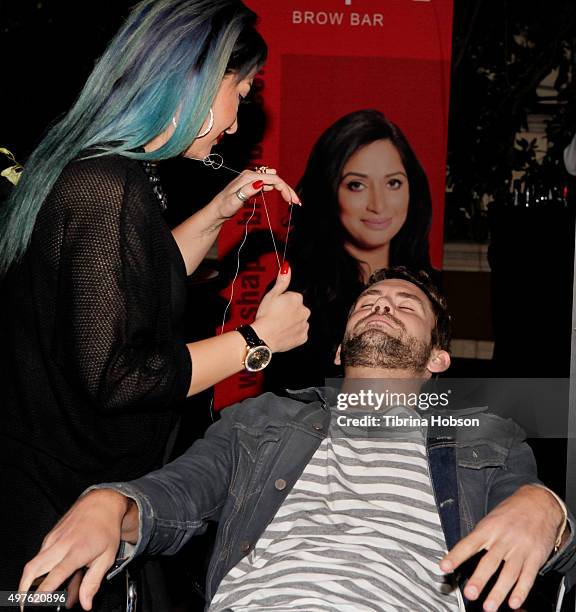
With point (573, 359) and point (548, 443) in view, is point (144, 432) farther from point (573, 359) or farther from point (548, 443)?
point (548, 443)

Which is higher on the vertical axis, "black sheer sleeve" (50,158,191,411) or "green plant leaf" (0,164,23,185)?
"green plant leaf" (0,164,23,185)

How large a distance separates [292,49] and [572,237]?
1.86 m

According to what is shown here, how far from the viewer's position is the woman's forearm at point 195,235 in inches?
90.0

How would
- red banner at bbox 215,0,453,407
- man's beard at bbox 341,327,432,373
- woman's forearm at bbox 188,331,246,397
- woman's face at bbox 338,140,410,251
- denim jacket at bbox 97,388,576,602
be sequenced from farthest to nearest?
woman's face at bbox 338,140,410,251, red banner at bbox 215,0,453,407, man's beard at bbox 341,327,432,373, denim jacket at bbox 97,388,576,602, woman's forearm at bbox 188,331,246,397

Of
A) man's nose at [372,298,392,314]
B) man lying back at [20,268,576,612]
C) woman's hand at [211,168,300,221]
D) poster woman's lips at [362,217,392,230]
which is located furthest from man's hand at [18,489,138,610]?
poster woman's lips at [362,217,392,230]

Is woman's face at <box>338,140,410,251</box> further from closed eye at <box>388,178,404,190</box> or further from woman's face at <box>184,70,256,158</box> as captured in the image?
woman's face at <box>184,70,256,158</box>

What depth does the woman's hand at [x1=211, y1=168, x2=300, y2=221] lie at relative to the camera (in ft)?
6.98

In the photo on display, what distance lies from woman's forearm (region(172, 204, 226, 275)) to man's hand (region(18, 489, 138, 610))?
2.48 ft

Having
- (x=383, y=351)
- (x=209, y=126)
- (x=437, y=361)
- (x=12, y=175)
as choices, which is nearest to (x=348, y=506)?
(x=383, y=351)

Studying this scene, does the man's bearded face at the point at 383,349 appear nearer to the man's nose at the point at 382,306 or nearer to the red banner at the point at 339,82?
the man's nose at the point at 382,306

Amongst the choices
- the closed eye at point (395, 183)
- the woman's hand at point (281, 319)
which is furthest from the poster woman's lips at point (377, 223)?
the woman's hand at point (281, 319)

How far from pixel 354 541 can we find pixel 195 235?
0.86 metres

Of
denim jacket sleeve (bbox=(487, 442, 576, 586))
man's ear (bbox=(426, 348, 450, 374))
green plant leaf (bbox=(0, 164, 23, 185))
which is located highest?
green plant leaf (bbox=(0, 164, 23, 185))

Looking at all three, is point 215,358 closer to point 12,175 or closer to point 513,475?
point 12,175
